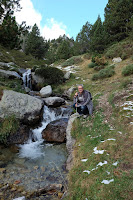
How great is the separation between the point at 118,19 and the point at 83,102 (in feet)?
83.1

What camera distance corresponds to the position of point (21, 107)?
26.8 ft

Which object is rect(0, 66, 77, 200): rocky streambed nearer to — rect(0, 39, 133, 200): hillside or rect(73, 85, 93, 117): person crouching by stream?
rect(0, 39, 133, 200): hillside

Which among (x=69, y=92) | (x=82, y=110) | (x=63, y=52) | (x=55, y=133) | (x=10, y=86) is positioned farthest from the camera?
(x=63, y=52)

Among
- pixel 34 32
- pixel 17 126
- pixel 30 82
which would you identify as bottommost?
pixel 17 126

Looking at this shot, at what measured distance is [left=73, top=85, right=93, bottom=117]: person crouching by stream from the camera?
7.07 metres

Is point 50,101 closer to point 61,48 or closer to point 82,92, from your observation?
point 82,92

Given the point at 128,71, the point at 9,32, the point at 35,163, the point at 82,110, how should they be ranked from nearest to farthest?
the point at 35,163, the point at 82,110, the point at 9,32, the point at 128,71

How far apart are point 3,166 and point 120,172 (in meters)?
4.44

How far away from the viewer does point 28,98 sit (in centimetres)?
883

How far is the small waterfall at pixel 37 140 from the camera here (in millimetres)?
6658

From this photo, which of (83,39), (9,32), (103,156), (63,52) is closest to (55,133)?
(103,156)

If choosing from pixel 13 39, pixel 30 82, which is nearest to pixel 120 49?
pixel 30 82

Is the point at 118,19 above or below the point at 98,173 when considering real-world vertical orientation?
above

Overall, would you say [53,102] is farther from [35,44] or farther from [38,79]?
[35,44]
